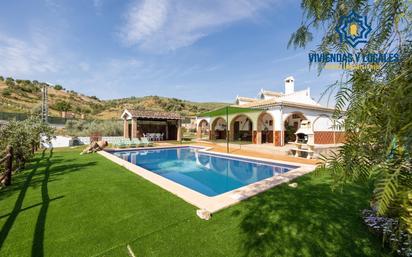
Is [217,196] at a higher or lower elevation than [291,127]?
lower

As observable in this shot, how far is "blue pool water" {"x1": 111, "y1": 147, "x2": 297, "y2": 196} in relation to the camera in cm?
873

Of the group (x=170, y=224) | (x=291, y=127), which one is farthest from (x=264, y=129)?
(x=170, y=224)

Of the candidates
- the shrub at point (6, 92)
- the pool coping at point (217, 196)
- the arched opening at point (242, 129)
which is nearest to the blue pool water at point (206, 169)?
the pool coping at point (217, 196)


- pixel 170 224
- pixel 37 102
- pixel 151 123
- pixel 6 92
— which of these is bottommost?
pixel 170 224

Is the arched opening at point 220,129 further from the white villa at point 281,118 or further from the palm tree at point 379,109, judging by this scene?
the palm tree at point 379,109

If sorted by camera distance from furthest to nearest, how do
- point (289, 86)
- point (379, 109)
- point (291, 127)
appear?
point (289, 86), point (291, 127), point (379, 109)

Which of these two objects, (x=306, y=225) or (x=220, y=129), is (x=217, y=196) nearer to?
(x=306, y=225)

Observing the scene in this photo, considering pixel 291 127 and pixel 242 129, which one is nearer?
pixel 291 127
